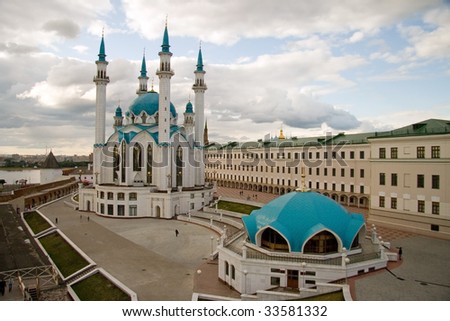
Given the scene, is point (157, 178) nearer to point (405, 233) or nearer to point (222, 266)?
point (222, 266)

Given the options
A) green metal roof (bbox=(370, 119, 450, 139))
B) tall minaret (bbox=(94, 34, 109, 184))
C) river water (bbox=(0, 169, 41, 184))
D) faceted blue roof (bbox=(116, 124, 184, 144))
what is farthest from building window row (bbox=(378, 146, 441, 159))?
river water (bbox=(0, 169, 41, 184))

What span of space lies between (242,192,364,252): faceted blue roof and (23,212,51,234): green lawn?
2402cm

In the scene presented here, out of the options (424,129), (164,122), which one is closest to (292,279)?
(424,129)

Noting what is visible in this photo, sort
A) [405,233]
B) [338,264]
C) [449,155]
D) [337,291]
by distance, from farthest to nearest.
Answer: [405,233]
[449,155]
[338,264]
[337,291]

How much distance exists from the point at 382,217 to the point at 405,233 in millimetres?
2800

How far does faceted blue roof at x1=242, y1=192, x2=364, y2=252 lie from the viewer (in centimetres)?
1598

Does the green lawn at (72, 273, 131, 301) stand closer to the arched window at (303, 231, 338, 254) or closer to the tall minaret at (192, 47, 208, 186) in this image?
the arched window at (303, 231, 338, 254)

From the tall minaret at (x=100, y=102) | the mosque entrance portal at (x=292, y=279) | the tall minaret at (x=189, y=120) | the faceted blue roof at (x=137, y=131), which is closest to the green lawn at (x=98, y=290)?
the mosque entrance portal at (x=292, y=279)

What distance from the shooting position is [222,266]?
56.7 feet

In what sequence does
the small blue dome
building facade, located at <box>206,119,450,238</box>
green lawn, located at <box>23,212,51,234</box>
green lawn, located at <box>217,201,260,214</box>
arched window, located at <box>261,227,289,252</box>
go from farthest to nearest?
the small blue dome
green lawn, located at <box>217,201,260,214</box>
green lawn, located at <box>23,212,51,234</box>
building facade, located at <box>206,119,450,238</box>
arched window, located at <box>261,227,289,252</box>

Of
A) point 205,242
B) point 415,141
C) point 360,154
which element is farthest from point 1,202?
point 415,141

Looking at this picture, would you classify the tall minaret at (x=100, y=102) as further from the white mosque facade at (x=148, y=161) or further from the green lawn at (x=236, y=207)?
the green lawn at (x=236, y=207)

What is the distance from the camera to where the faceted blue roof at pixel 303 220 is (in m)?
16.0

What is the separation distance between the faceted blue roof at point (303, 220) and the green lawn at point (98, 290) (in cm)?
718
